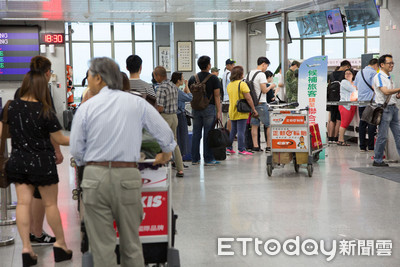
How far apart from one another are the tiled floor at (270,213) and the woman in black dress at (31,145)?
0.45 metres

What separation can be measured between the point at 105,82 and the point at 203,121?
5.56 metres

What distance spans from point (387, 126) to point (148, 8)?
720 centimetres

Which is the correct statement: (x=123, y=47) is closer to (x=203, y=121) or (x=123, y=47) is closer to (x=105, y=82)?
(x=203, y=121)

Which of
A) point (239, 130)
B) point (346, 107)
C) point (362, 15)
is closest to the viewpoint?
point (239, 130)

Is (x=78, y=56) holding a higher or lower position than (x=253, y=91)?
higher

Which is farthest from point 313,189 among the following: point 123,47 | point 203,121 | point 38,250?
point 123,47

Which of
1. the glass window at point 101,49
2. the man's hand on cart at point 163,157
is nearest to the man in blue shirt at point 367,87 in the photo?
the man's hand on cart at point 163,157

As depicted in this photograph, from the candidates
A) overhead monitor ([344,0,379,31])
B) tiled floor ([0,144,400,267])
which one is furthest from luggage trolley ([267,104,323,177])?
overhead monitor ([344,0,379,31])

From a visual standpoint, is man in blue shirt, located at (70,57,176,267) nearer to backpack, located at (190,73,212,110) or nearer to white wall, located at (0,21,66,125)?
backpack, located at (190,73,212,110)

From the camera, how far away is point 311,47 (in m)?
22.8

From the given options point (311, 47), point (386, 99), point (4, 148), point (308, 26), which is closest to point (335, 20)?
point (308, 26)

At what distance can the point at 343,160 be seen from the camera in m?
9.21

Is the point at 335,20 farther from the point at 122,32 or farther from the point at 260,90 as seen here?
the point at 122,32

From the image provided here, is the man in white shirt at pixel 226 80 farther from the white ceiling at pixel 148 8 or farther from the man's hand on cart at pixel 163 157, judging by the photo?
the man's hand on cart at pixel 163 157
